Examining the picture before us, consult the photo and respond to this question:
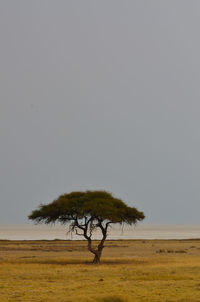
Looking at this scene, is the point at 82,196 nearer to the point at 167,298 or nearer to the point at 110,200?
the point at 110,200

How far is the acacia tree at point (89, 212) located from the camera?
163ft

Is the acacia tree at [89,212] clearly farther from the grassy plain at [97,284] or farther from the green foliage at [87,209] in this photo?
the grassy plain at [97,284]

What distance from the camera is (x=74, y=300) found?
2409cm

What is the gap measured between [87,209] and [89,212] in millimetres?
720

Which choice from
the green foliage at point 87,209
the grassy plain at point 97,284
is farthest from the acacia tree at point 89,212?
the grassy plain at point 97,284

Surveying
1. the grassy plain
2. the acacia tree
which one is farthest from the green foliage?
the grassy plain

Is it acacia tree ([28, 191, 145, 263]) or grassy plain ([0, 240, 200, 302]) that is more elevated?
acacia tree ([28, 191, 145, 263])

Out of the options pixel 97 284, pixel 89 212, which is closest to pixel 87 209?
pixel 89 212

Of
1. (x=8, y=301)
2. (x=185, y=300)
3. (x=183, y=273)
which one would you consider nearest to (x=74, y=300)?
(x=8, y=301)

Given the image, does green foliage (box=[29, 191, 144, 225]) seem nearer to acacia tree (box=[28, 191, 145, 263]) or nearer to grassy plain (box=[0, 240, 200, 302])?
acacia tree (box=[28, 191, 145, 263])

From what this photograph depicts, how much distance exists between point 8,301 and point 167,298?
6.80 m

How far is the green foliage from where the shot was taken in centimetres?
4959

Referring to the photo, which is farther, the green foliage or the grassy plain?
the green foliage

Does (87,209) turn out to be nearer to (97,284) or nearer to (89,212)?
(89,212)
